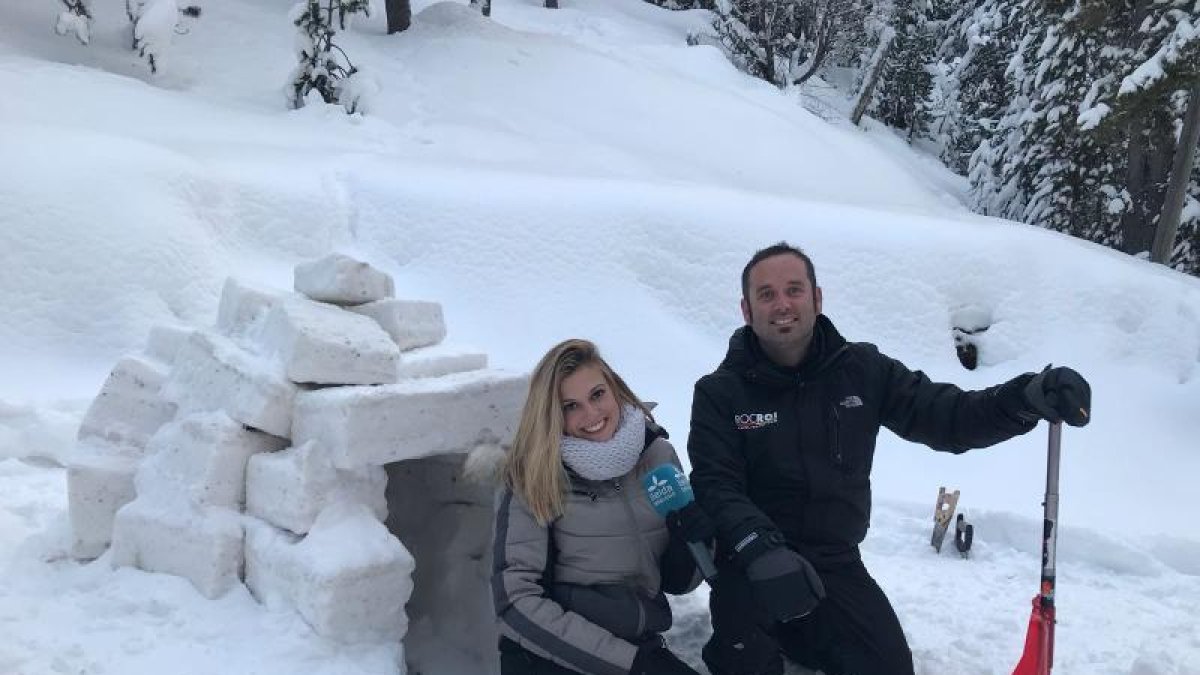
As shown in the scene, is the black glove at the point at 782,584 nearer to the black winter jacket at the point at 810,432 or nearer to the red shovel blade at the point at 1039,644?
the black winter jacket at the point at 810,432

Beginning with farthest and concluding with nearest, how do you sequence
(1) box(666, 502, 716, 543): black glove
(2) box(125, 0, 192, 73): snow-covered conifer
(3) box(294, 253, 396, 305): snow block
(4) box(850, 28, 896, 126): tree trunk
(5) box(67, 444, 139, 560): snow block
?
(4) box(850, 28, 896, 126): tree trunk < (2) box(125, 0, 192, 73): snow-covered conifer < (3) box(294, 253, 396, 305): snow block < (5) box(67, 444, 139, 560): snow block < (1) box(666, 502, 716, 543): black glove

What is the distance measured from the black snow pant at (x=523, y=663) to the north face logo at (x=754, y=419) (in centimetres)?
100

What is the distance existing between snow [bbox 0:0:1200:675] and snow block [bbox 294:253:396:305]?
16.7 inches

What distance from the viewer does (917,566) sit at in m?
5.37

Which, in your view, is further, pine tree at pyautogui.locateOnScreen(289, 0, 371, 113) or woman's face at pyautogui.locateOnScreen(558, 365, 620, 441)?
pine tree at pyautogui.locateOnScreen(289, 0, 371, 113)

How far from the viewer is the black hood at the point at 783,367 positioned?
332 centimetres

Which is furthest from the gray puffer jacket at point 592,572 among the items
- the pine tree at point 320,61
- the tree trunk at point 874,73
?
the tree trunk at point 874,73

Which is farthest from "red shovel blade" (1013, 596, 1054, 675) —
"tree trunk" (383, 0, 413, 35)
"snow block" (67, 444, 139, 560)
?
"tree trunk" (383, 0, 413, 35)

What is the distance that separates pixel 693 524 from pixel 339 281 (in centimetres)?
171

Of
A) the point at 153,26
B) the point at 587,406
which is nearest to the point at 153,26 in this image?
the point at 153,26

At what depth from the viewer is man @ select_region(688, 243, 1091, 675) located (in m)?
3.18

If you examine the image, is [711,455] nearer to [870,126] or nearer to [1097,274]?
[1097,274]

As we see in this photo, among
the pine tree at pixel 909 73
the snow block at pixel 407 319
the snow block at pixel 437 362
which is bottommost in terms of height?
the snow block at pixel 437 362

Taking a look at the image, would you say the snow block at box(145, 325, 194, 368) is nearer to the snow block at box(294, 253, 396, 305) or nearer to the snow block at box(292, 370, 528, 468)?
the snow block at box(294, 253, 396, 305)
